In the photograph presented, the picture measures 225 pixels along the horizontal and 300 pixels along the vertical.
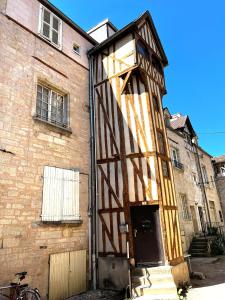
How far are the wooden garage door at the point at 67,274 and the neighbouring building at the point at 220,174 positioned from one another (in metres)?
15.7

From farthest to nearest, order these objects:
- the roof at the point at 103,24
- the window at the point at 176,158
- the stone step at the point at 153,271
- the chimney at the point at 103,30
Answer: the window at the point at 176,158 < the roof at the point at 103,24 < the chimney at the point at 103,30 < the stone step at the point at 153,271

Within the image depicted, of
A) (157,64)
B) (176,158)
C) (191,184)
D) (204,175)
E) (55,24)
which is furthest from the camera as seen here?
(204,175)

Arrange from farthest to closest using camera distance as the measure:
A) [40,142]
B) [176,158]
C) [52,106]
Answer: [176,158]
[52,106]
[40,142]

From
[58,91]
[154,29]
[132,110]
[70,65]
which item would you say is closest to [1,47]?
[58,91]

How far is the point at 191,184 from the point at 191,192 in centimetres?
59

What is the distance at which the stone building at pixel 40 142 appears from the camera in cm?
534

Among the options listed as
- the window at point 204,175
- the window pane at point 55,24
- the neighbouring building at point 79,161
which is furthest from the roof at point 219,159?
the window pane at point 55,24

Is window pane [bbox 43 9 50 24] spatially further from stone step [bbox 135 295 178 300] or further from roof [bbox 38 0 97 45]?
stone step [bbox 135 295 178 300]

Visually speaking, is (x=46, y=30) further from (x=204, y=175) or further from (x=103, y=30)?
(x=204, y=175)

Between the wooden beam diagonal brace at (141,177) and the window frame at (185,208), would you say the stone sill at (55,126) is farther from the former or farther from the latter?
the window frame at (185,208)

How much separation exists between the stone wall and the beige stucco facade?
6.46 m

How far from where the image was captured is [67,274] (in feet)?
19.6

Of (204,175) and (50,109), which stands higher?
(50,109)

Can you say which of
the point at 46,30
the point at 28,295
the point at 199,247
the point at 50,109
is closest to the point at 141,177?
the point at 50,109
